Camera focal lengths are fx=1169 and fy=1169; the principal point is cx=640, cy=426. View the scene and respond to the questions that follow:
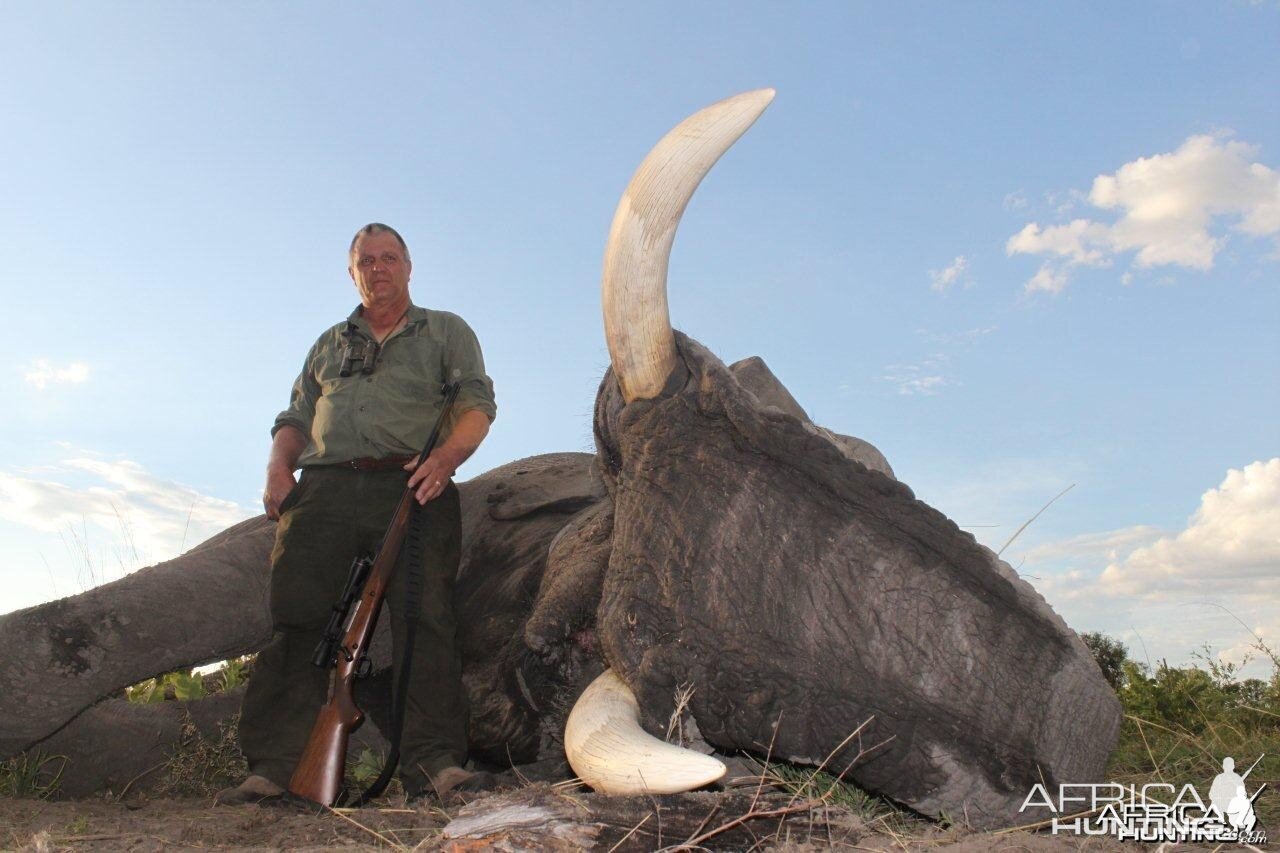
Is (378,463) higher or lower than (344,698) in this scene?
higher

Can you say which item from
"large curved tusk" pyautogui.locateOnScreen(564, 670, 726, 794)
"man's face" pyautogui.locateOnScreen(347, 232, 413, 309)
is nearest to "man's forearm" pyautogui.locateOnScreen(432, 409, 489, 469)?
"man's face" pyautogui.locateOnScreen(347, 232, 413, 309)

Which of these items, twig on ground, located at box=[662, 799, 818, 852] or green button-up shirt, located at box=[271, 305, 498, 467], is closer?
twig on ground, located at box=[662, 799, 818, 852]

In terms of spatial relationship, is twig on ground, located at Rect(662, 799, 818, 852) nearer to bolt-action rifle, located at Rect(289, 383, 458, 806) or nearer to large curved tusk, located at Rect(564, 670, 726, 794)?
large curved tusk, located at Rect(564, 670, 726, 794)

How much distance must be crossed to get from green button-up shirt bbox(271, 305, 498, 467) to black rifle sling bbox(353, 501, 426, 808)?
1.41 feet

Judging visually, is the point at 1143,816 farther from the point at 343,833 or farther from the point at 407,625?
the point at 407,625

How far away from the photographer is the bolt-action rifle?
467 centimetres

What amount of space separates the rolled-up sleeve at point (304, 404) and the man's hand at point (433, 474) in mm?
1038

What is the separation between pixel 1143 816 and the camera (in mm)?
3547

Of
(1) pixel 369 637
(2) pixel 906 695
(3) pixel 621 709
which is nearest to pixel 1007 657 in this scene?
(2) pixel 906 695

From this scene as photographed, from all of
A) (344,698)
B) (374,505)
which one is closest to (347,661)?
(344,698)

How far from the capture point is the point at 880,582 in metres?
3.08

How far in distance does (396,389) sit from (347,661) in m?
1.27

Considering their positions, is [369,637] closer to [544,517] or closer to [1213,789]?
[544,517]

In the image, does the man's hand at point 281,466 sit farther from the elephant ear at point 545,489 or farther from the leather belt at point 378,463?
the elephant ear at point 545,489
